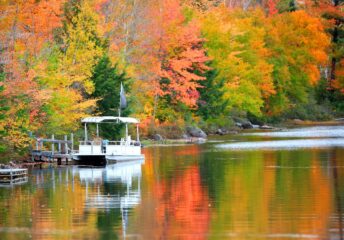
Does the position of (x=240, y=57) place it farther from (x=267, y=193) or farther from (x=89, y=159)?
(x=267, y=193)

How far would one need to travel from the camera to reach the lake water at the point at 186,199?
25.1 meters

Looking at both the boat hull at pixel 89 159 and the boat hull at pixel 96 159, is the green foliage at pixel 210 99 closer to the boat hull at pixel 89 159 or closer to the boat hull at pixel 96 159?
the boat hull at pixel 96 159

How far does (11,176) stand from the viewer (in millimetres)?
39562

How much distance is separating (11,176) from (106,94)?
1836cm

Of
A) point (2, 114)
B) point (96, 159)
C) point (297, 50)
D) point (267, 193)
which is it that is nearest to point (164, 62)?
point (96, 159)

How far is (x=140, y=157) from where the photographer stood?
5106cm

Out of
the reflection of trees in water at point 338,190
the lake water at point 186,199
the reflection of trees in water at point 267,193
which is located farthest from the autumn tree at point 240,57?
the reflection of trees in water at point 338,190

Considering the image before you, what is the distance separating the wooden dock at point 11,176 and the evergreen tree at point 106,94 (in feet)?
53.6

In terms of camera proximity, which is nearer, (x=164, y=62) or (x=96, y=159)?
(x=96, y=159)

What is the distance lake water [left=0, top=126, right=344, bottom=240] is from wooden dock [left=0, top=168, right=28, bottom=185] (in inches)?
29.1

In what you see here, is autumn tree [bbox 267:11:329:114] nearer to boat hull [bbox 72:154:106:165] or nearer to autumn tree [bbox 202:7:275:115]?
autumn tree [bbox 202:7:275:115]

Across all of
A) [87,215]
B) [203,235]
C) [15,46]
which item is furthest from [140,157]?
[203,235]

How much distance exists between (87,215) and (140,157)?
2264cm

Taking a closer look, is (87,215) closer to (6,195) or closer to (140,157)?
(6,195)
